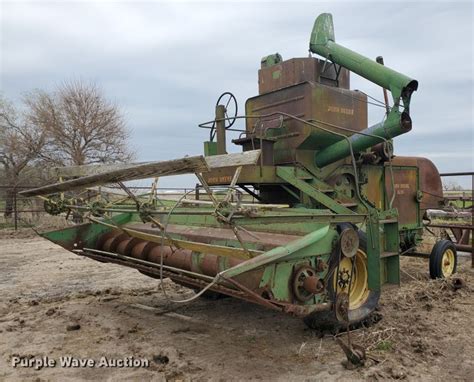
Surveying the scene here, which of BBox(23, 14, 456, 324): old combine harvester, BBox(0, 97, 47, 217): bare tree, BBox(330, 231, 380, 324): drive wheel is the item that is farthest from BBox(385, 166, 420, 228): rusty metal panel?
BBox(0, 97, 47, 217): bare tree

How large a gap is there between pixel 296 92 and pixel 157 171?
9.14 ft

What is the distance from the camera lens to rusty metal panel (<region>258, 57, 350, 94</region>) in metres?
6.17

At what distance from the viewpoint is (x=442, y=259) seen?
21.8 ft

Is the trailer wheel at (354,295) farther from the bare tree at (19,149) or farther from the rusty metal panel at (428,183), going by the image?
the bare tree at (19,149)

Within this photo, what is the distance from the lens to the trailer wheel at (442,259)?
657 cm

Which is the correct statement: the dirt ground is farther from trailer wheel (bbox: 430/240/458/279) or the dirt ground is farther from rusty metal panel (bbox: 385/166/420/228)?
rusty metal panel (bbox: 385/166/420/228)

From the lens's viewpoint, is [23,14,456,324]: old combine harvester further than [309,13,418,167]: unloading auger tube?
No

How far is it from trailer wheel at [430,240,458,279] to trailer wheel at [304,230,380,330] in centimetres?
244

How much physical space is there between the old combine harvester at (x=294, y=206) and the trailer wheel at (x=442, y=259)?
15 mm

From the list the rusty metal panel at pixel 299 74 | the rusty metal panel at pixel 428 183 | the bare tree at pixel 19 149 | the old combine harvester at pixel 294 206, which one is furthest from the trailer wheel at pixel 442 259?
the bare tree at pixel 19 149

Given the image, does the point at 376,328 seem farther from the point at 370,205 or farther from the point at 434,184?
the point at 434,184

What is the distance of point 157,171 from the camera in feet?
11.6

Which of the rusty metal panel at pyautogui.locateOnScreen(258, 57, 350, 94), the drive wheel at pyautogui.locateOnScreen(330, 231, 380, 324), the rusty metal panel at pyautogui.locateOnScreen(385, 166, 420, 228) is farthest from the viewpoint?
the rusty metal panel at pyautogui.locateOnScreen(385, 166, 420, 228)

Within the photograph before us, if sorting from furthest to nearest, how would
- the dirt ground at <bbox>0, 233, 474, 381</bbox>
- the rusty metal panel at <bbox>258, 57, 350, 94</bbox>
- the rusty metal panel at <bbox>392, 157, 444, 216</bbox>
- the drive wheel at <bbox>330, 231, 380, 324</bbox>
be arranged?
the rusty metal panel at <bbox>392, 157, 444, 216</bbox>
the rusty metal panel at <bbox>258, 57, 350, 94</bbox>
the drive wheel at <bbox>330, 231, 380, 324</bbox>
the dirt ground at <bbox>0, 233, 474, 381</bbox>
